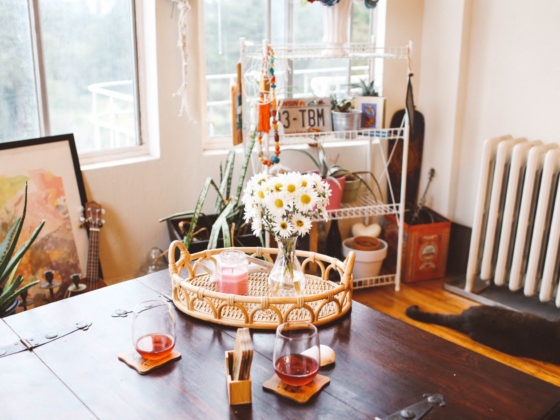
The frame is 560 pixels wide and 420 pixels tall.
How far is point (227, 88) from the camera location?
11.2 feet

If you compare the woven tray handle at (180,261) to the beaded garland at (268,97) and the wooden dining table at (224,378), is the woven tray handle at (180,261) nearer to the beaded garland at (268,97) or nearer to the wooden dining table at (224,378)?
the wooden dining table at (224,378)

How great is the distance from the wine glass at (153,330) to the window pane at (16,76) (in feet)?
5.50

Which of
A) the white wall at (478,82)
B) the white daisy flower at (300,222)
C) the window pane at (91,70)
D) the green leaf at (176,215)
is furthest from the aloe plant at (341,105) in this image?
the white daisy flower at (300,222)

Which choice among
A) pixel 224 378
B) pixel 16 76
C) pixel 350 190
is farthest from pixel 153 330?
pixel 350 190

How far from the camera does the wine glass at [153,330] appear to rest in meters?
1.55

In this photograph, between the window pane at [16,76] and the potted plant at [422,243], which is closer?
the window pane at [16,76]

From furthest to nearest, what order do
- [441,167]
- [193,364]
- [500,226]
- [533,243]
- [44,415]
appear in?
[441,167]
[500,226]
[533,243]
[193,364]
[44,415]

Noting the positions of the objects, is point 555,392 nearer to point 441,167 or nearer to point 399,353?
point 399,353

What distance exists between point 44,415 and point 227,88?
238cm

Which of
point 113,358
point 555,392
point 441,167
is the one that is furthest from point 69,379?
point 441,167

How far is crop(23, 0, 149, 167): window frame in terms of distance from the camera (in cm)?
279

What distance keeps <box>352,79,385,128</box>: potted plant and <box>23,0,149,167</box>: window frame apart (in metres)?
1.17

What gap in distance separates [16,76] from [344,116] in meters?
1.63

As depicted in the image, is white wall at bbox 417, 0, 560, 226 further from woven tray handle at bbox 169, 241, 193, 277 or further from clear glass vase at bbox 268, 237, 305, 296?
woven tray handle at bbox 169, 241, 193, 277
